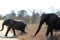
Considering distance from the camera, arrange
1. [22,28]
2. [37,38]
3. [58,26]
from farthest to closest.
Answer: [22,28] → [58,26] → [37,38]

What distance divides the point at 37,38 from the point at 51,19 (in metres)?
1.95

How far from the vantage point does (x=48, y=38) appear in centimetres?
1412

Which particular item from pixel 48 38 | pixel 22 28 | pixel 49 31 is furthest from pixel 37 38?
pixel 22 28

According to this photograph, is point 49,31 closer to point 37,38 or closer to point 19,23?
point 37,38

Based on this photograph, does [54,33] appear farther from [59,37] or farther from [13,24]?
[13,24]

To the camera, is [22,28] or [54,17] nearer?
[54,17]

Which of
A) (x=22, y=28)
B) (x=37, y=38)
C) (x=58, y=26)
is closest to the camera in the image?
(x=37, y=38)

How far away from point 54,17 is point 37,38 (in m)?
1.97

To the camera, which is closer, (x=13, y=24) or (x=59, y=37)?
(x=59, y=37)

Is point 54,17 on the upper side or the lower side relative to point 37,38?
upper

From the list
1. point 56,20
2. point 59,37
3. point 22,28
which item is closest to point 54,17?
point 56,20

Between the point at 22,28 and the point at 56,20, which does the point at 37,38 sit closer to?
the point at 56,20

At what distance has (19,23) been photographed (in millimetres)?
18656

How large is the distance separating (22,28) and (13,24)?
0.64m
